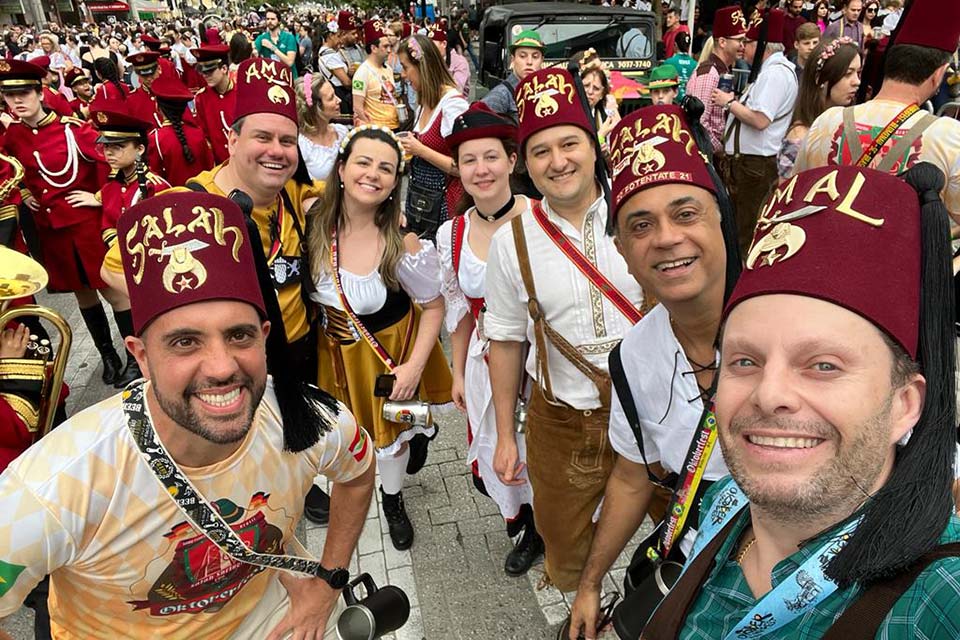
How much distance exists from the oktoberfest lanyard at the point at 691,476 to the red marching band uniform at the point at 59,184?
4.96m

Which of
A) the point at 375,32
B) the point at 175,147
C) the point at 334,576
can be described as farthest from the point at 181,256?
the point at 375,32

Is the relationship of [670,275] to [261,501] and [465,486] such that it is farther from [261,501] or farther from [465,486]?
[465,486]

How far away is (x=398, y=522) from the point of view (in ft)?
11.1

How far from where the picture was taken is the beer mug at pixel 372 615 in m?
1.98

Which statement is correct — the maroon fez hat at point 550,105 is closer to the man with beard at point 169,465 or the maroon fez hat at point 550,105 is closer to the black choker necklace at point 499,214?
the black choker necklace at point 499,214

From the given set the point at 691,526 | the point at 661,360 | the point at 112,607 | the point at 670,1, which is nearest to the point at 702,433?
the point at 661,360

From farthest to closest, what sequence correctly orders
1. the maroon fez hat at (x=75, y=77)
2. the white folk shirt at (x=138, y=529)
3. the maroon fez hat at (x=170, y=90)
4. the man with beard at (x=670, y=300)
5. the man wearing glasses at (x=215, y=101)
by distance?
the maroon fez hat at (x=75, y=77), the man wearing glasses at (x=215, y=101), the maroon fez hat at (x=170, y=90), the man with beard at (x=670, y=300), the white folk shirt at (x=138, y=529)

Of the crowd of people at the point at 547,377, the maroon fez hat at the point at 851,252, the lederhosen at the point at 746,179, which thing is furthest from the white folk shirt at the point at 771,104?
the maroon fez hat at the point at 851,252

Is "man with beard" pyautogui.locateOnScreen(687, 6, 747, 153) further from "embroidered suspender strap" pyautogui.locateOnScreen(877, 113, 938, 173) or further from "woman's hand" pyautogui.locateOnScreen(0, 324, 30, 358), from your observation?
"woman's hand" pyautogui.locateOnScreen(0, 324, 30, 358)

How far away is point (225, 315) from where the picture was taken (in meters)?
1.55

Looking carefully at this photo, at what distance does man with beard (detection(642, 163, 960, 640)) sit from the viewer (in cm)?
96

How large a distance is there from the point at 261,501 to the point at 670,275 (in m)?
1.31

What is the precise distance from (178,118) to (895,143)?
6.07 metres

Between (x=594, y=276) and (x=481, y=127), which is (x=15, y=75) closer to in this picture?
(x=481, y=127)
